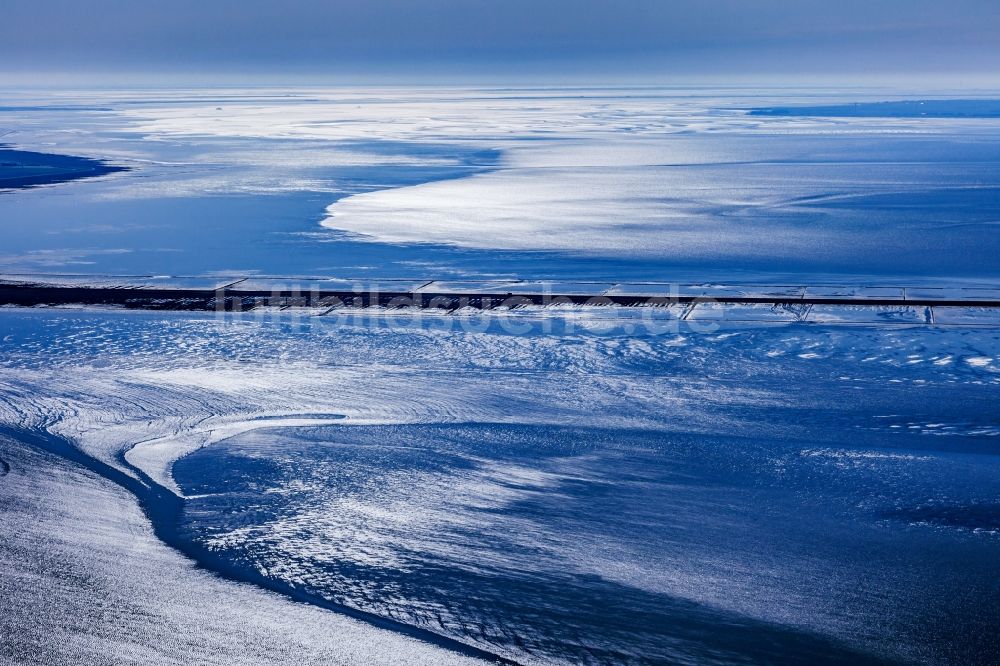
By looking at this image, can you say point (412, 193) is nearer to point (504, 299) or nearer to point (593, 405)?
point (504, 299)

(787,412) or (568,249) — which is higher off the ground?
(568,249)

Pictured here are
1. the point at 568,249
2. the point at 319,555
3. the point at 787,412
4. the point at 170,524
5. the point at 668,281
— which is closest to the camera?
the point at 319,555

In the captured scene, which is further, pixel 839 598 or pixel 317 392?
pixel 317 392

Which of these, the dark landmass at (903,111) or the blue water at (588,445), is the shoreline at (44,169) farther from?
the dark landmass at (903,111)

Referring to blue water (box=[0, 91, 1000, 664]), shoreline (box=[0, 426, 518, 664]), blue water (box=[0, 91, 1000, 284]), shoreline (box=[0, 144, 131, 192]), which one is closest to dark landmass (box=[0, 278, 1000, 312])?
blue water (box=[0, 91, 1000, 664])

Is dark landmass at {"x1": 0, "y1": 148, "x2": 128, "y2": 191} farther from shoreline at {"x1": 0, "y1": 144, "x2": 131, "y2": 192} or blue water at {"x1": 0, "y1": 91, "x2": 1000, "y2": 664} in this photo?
blue water at {"x1": 0, "y1": 91, "x2": 1000, "y2": 664}

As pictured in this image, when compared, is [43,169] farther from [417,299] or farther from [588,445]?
[588,445]

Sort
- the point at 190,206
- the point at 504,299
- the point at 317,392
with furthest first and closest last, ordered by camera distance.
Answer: the point at 190,206, the point at 504,299, the point at 317,392

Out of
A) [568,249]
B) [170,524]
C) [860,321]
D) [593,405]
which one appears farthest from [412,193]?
[170,524]
